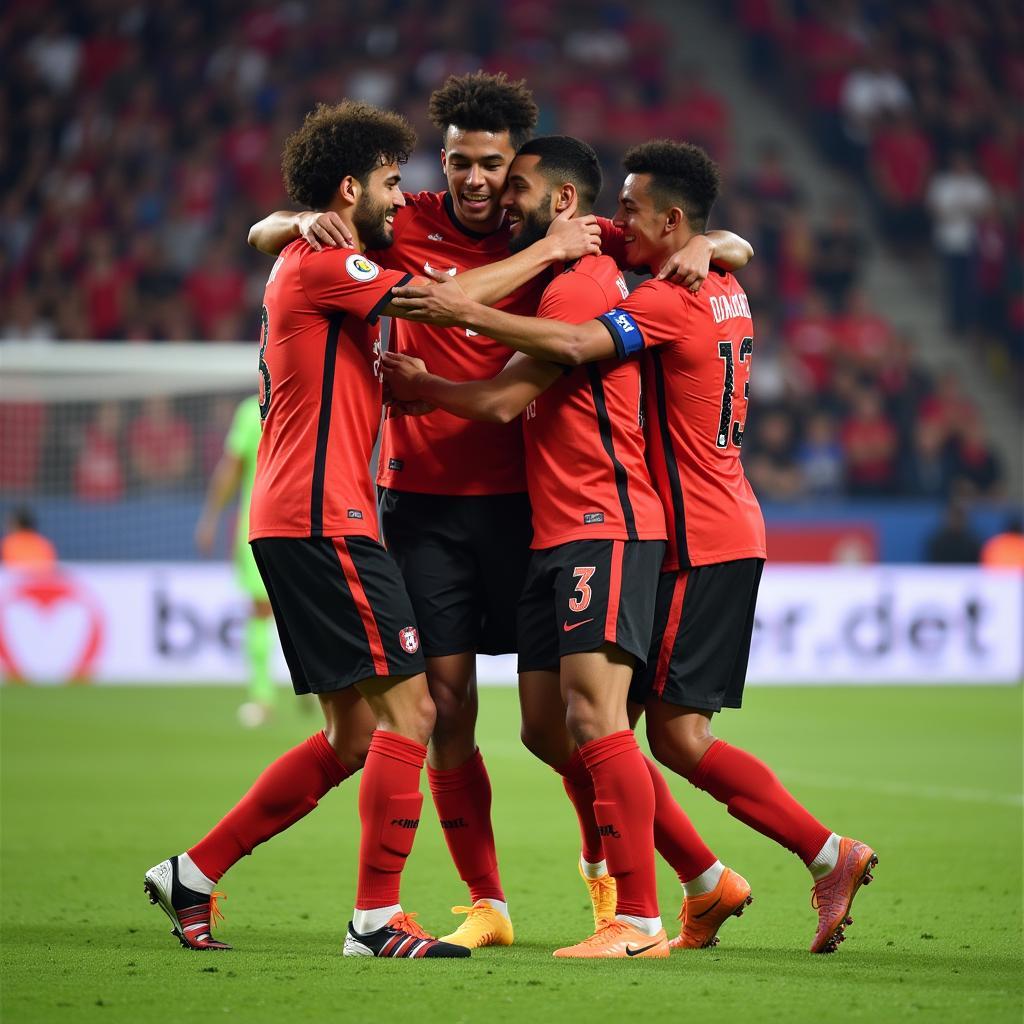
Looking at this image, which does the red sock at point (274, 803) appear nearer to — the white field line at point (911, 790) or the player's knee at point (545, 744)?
the player's knee at point (545, 744)

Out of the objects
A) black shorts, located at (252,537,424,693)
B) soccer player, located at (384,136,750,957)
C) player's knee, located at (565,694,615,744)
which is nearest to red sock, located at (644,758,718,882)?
soccer player, located at (384,136,750,957)

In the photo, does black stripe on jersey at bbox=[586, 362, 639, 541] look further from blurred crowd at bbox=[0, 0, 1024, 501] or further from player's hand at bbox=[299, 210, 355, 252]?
blurred crowd at bbox=[0, 0, 1024, 501]

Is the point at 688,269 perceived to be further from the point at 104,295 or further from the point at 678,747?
the point at 104,295

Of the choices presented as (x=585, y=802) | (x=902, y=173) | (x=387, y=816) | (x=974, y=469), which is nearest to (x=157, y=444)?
(x=974, y=469)

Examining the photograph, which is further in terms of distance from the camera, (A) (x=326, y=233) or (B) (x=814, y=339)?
(B) (x=814, y=339)

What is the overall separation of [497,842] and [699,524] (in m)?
2.61

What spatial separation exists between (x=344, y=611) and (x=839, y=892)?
1.61 metres

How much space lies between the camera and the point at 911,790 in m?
8.65

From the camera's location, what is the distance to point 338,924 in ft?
17.1

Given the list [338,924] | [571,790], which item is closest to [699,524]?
[571,790]

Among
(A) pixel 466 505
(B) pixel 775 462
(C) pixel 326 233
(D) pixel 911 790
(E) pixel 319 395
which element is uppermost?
(C) pixel 326 233

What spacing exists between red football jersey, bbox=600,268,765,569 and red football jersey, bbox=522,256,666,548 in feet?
0.26

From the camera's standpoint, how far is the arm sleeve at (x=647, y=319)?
15.4 ft

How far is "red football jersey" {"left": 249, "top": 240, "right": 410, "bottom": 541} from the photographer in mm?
4637
